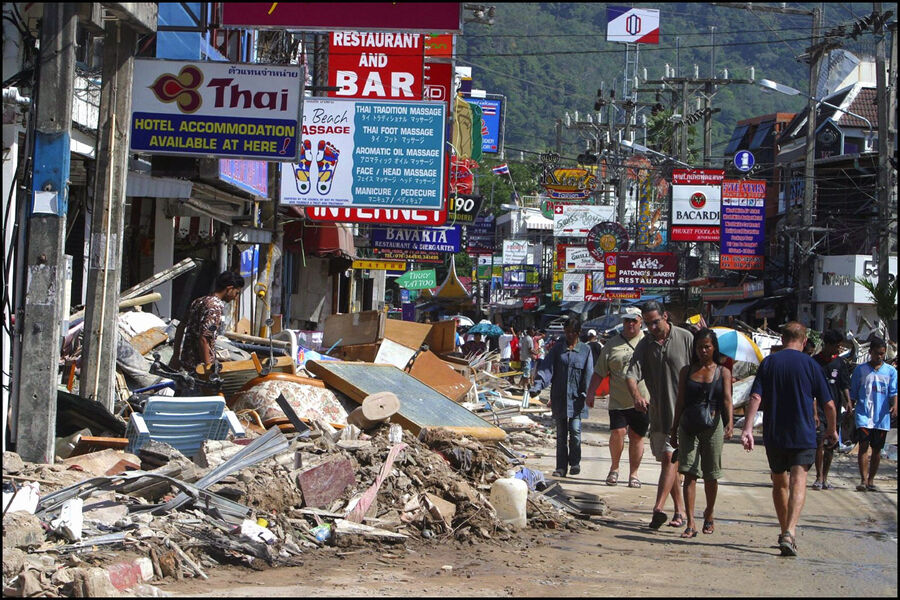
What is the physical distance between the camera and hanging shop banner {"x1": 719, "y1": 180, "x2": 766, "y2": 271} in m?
31.3

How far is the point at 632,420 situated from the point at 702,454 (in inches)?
94.0

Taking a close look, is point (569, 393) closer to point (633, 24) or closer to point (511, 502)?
point (511, 502)

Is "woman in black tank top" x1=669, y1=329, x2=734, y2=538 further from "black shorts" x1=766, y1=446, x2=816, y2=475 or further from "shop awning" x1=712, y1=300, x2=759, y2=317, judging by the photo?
"shop awning" x1=712, y1=300, x2=759, y2=317

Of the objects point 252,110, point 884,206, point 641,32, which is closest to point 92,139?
point 252,110

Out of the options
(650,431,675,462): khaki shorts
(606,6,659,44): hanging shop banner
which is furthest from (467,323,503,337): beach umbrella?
(650,431,675,462): khaki shorts

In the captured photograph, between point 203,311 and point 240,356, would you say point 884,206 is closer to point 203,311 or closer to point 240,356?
point 240,356

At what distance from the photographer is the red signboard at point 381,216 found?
16098 millimetres

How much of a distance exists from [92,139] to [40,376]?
14.9ft

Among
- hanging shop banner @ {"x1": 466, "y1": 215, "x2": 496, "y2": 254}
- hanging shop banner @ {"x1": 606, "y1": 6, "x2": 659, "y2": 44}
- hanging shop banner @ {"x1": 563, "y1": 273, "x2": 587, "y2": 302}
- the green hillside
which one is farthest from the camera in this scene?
the green hillside

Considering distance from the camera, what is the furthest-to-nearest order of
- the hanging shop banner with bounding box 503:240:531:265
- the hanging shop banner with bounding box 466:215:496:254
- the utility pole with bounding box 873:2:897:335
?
the hanging shop banner with bounding box 503:240:531:265 < the hanging shop banner with bounding box 466:215:496:254 < the utility pole with bounding box 873:2:897:335

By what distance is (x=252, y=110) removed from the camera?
1002 centimetres

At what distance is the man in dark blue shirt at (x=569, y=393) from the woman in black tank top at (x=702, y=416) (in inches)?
126

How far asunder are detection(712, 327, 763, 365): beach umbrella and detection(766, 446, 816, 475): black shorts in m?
11.4

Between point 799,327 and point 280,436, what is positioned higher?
point 799,327
